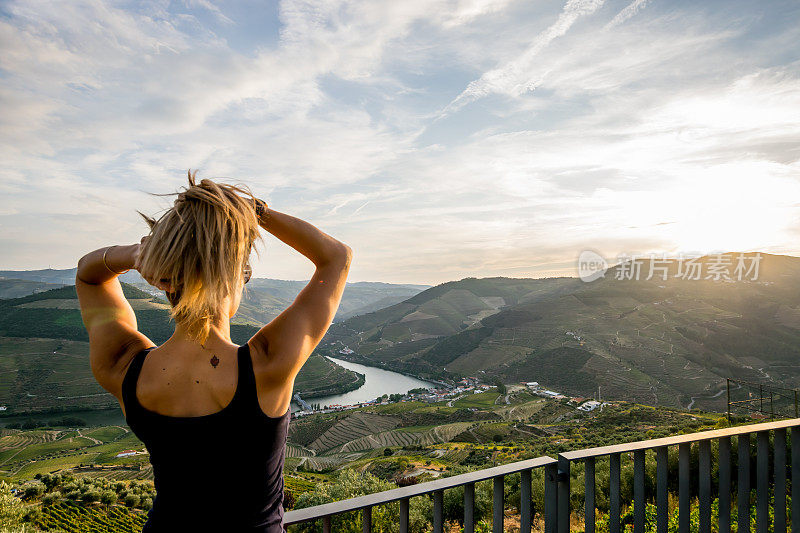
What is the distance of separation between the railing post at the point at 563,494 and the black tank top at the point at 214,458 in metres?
1.13

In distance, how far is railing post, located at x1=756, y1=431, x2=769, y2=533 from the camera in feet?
6.77

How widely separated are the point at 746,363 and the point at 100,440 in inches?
3169

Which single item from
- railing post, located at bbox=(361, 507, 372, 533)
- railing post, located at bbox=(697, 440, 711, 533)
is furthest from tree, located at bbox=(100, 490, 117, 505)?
railing post, located at bbox=(697, 440, 711, 533)

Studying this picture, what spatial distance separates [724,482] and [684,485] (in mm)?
224

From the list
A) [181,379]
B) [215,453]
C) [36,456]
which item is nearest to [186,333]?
[181,379]

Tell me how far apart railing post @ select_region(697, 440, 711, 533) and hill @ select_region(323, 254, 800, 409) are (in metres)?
57.3

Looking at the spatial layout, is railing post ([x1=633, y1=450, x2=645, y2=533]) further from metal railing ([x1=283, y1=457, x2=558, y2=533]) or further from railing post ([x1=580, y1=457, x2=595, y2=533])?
metal railing ([x1=283, y1=457, x2=558, y2=533])

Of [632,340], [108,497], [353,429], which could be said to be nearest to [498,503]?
[108,497]

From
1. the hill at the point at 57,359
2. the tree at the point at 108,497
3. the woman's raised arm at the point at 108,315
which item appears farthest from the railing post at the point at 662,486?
the hill at the point at 57,359

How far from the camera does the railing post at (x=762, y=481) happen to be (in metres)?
2.06

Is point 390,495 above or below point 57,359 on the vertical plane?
above

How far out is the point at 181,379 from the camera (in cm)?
79

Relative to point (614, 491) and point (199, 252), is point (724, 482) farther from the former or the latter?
point (199, 252)

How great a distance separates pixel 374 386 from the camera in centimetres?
7762
